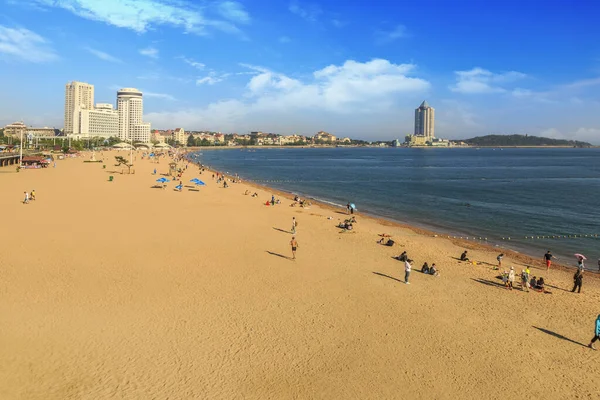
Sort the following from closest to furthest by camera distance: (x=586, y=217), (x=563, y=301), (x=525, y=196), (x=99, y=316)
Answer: (x=99, y=316) < (x=563, y=301) < (x=586, y=217) < (x=525, y=196)

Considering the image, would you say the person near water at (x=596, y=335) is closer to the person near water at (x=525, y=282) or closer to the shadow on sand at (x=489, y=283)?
the person near water at (x=525, y=282)

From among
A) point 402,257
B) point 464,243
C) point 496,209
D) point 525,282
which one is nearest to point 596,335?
point 525,282

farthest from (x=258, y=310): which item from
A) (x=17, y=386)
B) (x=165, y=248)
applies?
(x=165, y=248)

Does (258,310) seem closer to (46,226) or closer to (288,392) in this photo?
(288,392)

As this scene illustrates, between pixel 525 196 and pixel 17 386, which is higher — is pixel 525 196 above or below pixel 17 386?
above

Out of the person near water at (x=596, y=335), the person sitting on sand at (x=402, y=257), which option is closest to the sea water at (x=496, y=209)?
the person sitting on sand at (x=402, y=257)

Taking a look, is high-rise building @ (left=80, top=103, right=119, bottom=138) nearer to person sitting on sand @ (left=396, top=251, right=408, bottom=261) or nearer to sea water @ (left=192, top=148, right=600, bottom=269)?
sea water @ (left=192, top=148, right=600, bottom=269)

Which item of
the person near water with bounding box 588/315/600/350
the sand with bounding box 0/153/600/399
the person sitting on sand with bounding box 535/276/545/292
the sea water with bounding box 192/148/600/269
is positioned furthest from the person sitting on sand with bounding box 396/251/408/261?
the sea water with bounding box 192/148/600/269
